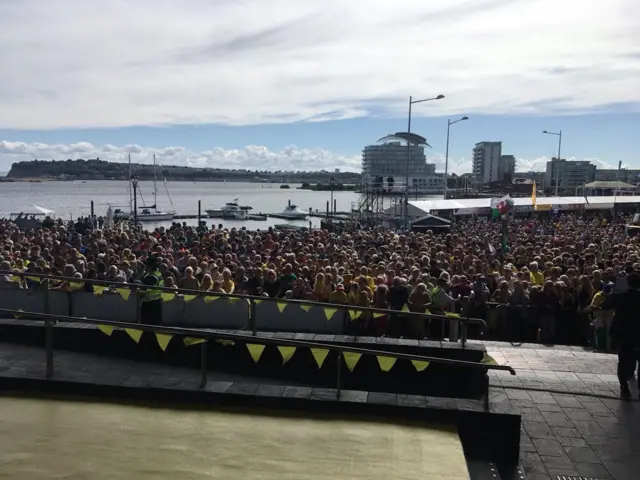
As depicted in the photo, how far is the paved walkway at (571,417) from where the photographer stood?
17.6 feet

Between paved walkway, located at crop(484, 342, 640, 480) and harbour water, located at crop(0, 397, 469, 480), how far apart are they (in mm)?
947

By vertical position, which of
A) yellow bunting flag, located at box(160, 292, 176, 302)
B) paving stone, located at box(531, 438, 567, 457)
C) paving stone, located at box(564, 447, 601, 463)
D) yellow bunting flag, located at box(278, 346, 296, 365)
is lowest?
paving stone, located at box(531, 438, 567, 457)

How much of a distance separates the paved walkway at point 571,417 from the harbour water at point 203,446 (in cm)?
95

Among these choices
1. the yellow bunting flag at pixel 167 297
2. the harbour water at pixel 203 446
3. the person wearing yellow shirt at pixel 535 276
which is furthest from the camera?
the person wearing yellow shirt at pixel 535 276

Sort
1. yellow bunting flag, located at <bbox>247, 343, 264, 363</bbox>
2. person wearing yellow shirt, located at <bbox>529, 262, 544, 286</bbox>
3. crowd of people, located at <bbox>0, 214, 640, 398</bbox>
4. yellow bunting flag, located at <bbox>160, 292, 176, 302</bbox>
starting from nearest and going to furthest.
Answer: yellow bunting flag, located at <bbox>247, 343, 264, 363</bbox> < yellow bunting flag, located at <bbox>160, 292, 176, 302</bbox> < crowd of people, located at <bbox>0, 214, 640, 398</bbox> < person wearing yellow shirt, located at <bbox>529, 262, 544, 286</bbox>

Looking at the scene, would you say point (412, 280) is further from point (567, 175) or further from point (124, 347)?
point (567, 175)

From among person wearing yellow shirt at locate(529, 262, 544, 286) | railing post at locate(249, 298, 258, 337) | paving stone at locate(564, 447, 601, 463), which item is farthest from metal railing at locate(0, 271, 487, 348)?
person wearing yellow shirt at locate(529, 262, 544, 286)

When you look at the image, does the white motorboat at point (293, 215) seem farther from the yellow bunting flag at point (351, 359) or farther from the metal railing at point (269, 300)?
the yellow bunting flag at point (351, 359)

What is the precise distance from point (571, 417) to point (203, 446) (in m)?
4.07

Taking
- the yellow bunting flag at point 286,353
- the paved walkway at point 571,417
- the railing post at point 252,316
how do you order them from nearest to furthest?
the paved walkway at point 571,417 → the yellow bunting flag at point 286,353 → the railing post at point 252,316

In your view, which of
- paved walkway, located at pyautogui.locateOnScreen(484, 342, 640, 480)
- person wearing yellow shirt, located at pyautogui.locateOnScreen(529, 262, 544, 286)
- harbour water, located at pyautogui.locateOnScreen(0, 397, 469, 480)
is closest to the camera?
harbour water, located at pyautogui.locateOnScreen(0, 397, 469, 480)

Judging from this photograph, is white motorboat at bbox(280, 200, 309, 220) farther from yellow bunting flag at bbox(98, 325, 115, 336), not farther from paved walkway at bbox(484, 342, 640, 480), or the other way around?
yellow bunting flag at bbox(98, 325, 115, 336)

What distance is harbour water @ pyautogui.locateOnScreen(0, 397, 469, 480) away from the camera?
15.7ft

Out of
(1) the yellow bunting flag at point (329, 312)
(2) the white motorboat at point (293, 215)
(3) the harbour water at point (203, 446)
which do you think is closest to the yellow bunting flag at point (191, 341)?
(3) the harbour water at point (203, 446)
